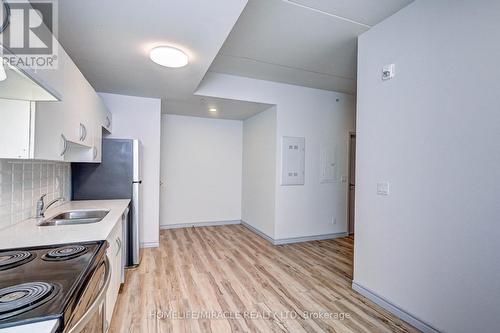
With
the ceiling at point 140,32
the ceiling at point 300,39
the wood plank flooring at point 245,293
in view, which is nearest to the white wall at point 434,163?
the ceiling at point 300,39

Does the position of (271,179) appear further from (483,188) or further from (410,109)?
(483,188)

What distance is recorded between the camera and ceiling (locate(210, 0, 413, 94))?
83.3 inches

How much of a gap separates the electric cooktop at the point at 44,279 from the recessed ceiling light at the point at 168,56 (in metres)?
1.72

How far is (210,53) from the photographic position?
7.47 feet

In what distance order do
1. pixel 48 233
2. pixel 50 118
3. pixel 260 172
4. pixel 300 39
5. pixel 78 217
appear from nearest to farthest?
pixel 50 118 < pixel 48 233 < pixel 78 217 < pixel 300 39 < pixel 260 172

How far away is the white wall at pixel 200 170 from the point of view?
5031mm

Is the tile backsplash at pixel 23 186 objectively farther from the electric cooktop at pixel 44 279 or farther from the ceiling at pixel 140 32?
the ceiling at pixel 140 32

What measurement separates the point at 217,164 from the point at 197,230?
1493mm

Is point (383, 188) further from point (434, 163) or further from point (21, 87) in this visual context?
point (21, 87)

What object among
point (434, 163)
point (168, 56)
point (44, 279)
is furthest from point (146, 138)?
point (434, 163)

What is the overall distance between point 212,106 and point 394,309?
3737mm

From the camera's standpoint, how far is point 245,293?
2.49 meters

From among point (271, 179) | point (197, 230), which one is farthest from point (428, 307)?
point (197, 230)

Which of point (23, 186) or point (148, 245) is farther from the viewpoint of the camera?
→ point (148, 245)
